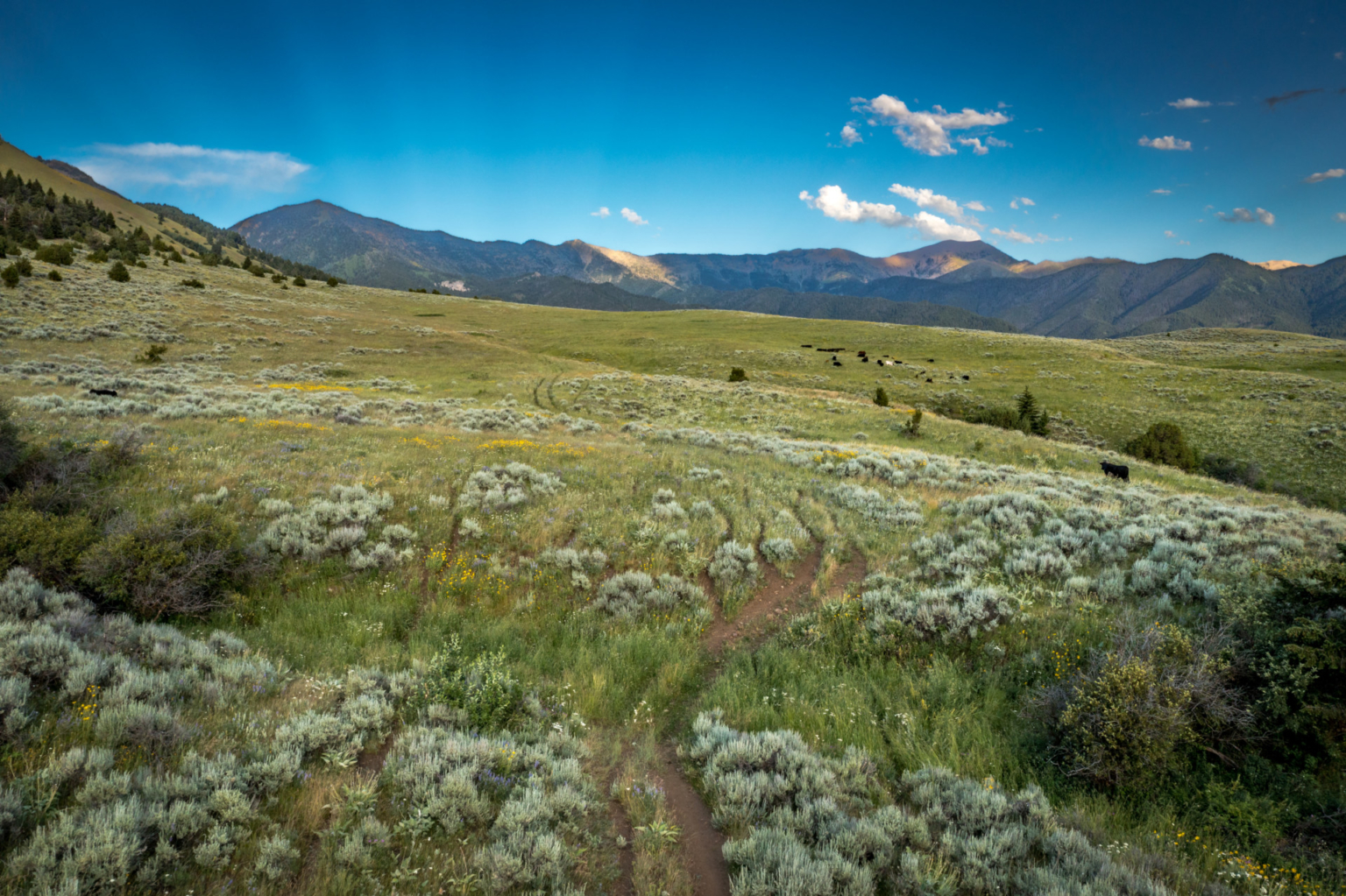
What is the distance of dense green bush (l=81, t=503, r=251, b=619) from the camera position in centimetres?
679

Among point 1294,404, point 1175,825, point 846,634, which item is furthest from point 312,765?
point 1294,404

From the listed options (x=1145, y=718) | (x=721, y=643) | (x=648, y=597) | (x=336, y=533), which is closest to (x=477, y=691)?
(x=648, y=597)

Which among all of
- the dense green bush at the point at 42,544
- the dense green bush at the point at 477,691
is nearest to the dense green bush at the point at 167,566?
the dense green bush at the point at 42,544

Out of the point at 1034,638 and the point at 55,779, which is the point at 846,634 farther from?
the point at 55,779

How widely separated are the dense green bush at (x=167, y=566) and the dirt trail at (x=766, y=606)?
7449 mm

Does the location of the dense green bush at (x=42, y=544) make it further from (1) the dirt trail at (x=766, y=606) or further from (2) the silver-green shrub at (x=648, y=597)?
(1) the dirt trail at (x=766, y=606)

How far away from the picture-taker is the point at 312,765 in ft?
15.1

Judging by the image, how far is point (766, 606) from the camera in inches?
367

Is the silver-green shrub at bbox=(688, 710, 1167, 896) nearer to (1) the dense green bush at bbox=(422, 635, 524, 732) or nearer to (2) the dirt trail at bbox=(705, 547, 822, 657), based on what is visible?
(1) the dense green bush at bbox=(422, 635, 524, 732)

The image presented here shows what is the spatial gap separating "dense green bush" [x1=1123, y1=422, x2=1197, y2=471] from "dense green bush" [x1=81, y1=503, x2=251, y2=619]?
135 ft

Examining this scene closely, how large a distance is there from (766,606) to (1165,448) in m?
34.4

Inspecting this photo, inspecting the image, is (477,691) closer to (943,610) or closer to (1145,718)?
(943,610)

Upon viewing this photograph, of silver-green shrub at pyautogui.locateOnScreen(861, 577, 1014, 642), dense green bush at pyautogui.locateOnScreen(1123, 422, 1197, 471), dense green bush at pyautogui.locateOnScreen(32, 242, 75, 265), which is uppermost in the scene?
dense green bush at pyautogui.locateOnScreen(32, 242, 75, 265)

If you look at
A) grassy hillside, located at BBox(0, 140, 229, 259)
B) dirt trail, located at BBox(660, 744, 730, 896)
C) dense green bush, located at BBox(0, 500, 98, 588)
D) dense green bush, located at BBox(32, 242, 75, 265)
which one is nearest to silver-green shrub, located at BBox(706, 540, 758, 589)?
dirt trail, located at BBox(660, 744, 730, 896)
